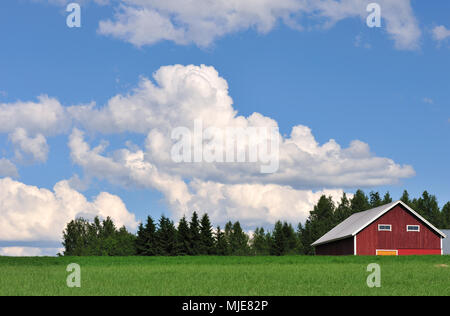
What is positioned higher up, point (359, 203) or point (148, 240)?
point (359, 203)

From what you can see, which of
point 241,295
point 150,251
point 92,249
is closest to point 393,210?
point 150,251

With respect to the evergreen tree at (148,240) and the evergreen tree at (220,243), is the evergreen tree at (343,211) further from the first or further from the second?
the evergreen tree at (148,240)

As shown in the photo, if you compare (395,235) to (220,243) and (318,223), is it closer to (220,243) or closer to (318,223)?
(220,243)

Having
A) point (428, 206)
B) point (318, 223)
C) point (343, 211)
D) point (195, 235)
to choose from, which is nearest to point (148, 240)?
point (195, 235)

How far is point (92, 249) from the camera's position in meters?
117

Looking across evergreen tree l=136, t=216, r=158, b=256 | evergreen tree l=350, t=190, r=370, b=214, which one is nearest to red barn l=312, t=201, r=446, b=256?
evergreen tree l=136, t=216, r=158, b=256

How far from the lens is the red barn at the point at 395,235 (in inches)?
2233

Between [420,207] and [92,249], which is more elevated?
[420,207]

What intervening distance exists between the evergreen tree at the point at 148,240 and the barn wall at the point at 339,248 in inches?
965

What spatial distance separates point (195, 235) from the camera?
266 ft

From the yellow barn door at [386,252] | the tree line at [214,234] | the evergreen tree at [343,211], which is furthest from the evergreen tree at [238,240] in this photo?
the yellow barn door at [386,252]

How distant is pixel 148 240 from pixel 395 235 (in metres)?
37.4
